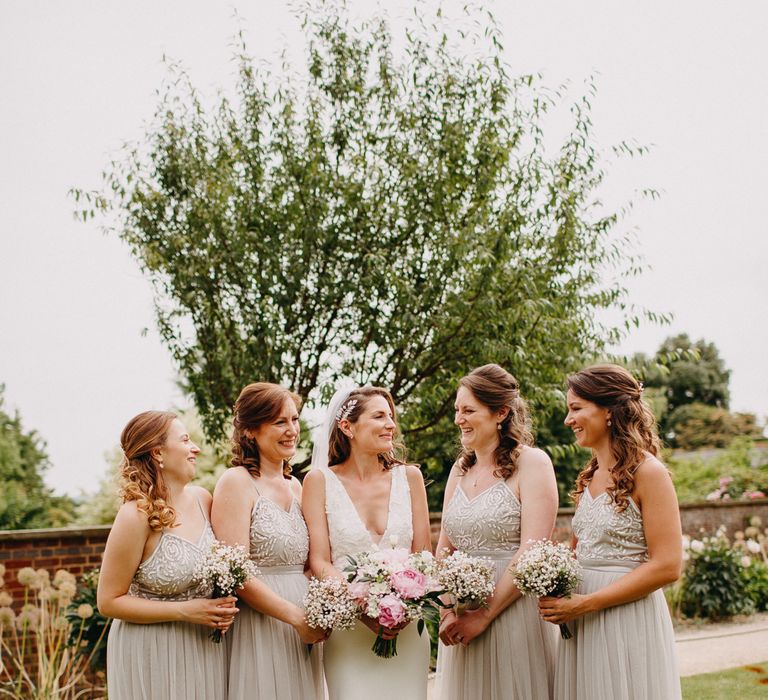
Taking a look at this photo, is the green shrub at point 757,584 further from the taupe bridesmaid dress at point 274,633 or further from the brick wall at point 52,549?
the taupe bridesmaid dress at point 274,633

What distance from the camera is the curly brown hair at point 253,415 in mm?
4406

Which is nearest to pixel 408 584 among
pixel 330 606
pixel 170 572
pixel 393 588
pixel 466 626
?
pixel 393 588

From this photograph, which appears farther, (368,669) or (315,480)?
(315,480)

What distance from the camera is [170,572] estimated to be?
12.8 feet

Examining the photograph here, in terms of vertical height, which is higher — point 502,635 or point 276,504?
point 276,504

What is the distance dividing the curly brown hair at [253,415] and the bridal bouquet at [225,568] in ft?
2.04

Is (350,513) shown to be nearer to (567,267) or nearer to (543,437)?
(567,267)

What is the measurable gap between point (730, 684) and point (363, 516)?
18.5 feet

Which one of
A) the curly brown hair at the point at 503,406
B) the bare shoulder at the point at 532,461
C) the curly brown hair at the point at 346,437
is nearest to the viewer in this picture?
the bare shoulder at the point at 532,461

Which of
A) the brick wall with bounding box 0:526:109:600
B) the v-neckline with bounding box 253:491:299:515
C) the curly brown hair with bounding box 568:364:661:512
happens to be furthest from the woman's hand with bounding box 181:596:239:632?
the brick wall with bounding box 0:526:109:600

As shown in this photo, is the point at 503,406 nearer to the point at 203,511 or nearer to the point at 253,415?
the point at 253,415

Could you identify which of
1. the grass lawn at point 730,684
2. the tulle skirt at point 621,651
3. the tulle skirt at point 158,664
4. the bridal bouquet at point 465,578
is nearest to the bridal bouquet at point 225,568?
the tulle skirt at point 158,664

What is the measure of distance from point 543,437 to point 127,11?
11345 mm

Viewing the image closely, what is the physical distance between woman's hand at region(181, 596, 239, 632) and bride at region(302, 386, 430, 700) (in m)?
0.58
